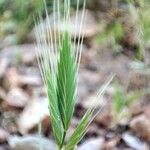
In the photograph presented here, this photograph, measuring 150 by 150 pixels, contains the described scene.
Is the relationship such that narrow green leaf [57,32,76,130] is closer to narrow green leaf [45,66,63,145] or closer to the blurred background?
narrow green leaf [45,66,63,145]

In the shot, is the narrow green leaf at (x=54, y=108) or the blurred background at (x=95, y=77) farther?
the blurred background at (x=95, y=77)

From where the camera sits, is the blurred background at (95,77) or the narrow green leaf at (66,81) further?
the blurred background at (95,77)

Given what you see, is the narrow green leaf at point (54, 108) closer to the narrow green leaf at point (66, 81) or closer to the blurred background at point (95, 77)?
the narrow green leaf at point (66, 81)

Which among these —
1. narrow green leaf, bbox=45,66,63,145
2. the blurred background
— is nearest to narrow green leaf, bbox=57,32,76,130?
narrow green leaf, bbox=45,66,63,145

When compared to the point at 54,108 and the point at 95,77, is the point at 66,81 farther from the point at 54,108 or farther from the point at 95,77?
the point at 95,77

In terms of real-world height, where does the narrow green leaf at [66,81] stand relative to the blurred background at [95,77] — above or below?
above

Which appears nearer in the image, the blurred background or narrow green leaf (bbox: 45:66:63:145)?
narrow green leaf (bbox: 45:66:63:145)

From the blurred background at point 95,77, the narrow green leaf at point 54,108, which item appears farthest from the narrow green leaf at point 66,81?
the blurred background at point 95,77

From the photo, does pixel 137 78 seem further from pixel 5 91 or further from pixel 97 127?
pixel 5 91
